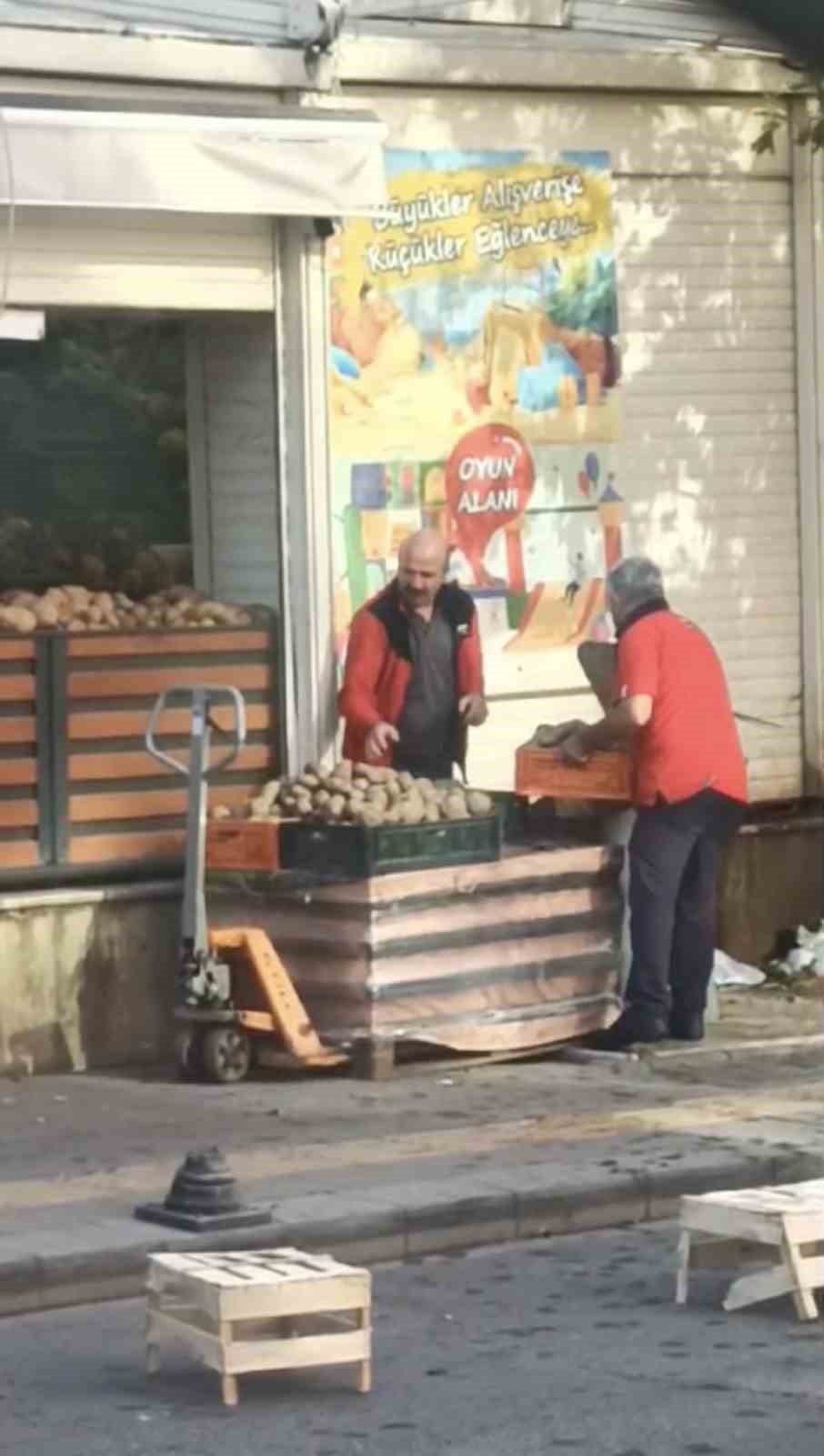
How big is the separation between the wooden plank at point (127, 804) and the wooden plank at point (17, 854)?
0.21 m

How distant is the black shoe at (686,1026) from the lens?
392 inches

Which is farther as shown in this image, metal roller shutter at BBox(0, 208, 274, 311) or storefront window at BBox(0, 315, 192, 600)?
storefront window at BBox(0, 315, 192, 600)

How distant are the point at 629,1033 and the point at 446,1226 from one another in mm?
2969

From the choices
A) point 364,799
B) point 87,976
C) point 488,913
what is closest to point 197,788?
point 364,799

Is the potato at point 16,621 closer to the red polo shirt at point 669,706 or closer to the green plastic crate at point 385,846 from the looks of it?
the green plastic crate at point 385,846

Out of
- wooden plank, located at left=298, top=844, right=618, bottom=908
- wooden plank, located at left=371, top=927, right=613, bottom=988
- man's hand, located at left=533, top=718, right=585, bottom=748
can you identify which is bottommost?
wooden plank, located at left=371, top=927, right=613, bottom=988

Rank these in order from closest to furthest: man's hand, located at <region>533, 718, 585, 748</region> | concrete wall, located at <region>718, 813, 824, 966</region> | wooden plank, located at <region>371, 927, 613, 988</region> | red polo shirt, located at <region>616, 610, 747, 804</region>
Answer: wooden plank, located at <region>371, 927, 613, 988</region> → red polo shirt, located at <region>616, 610, 747, 804</region> → man's hand, located at <region>533, 718, 585, 748</region> → concrete wall, located at <region>718, 813, 824, 966</region>

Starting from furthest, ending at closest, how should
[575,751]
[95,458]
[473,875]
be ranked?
1. [95,458]
2. [575,751]
3. [473,875]

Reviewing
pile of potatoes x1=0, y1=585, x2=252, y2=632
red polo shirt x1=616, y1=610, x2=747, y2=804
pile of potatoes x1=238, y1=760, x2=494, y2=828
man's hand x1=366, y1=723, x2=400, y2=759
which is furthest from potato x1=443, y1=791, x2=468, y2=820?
pile of potatoes x1=0, y1=585, x2=252, y2=632

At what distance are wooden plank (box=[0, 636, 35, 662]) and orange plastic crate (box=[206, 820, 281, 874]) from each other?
0.94 metres

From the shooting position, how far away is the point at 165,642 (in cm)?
993

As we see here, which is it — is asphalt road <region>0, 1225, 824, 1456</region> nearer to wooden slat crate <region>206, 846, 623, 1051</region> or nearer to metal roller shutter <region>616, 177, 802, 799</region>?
wooden slat crate <region>206, 846, 623, 1051</region>

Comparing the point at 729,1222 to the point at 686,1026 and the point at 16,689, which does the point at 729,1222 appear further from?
the point at 16,689

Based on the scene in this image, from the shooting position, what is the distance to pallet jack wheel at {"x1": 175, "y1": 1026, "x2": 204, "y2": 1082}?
30.2 feet
